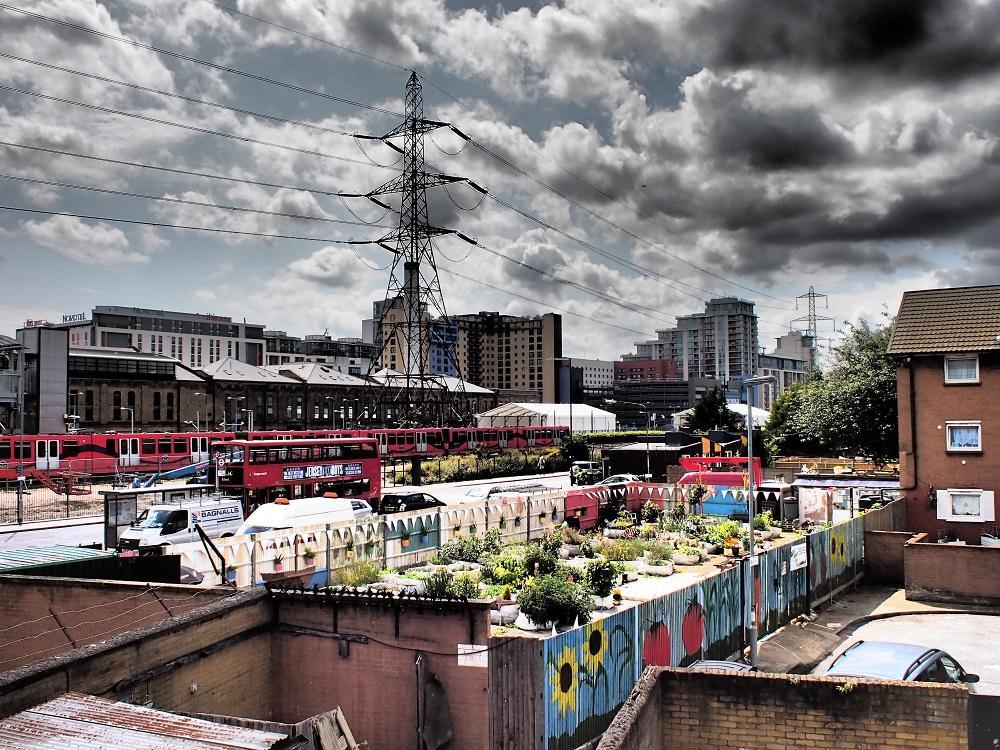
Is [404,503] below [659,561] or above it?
above

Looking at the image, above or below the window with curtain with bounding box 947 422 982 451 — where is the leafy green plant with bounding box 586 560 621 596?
below

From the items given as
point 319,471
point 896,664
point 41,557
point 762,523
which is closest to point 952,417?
point 762,523

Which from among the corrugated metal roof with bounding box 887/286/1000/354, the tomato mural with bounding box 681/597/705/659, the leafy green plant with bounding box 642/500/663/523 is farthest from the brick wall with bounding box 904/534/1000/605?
the leafy green plant with bounding box 642/500/663/523

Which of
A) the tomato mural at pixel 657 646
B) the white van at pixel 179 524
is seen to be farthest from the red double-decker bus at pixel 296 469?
the tomato mural at pixel 657 646

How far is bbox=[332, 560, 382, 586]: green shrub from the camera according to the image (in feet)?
67.3

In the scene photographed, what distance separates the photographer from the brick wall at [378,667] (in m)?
11.5

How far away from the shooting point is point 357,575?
818 inches

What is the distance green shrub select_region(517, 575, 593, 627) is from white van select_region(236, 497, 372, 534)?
823 cm

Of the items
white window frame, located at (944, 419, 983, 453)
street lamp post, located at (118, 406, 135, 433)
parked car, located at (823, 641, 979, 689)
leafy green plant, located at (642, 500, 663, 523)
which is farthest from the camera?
street lamp post, located at (118, 406, 135, 433)

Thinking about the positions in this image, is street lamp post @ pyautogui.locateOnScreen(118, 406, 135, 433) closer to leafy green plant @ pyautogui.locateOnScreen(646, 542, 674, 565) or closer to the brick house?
leafy green plant @ pyautogui.locateOnScreen(646, 542, 674, 565)

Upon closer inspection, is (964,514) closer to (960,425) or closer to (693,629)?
(960,425)

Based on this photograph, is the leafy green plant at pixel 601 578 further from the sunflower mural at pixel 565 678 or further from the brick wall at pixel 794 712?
the brick wall at pixel 794 712

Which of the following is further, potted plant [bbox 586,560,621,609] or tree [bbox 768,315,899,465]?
tree [bbox 768,315,899,465]

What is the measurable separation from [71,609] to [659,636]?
419 inches
